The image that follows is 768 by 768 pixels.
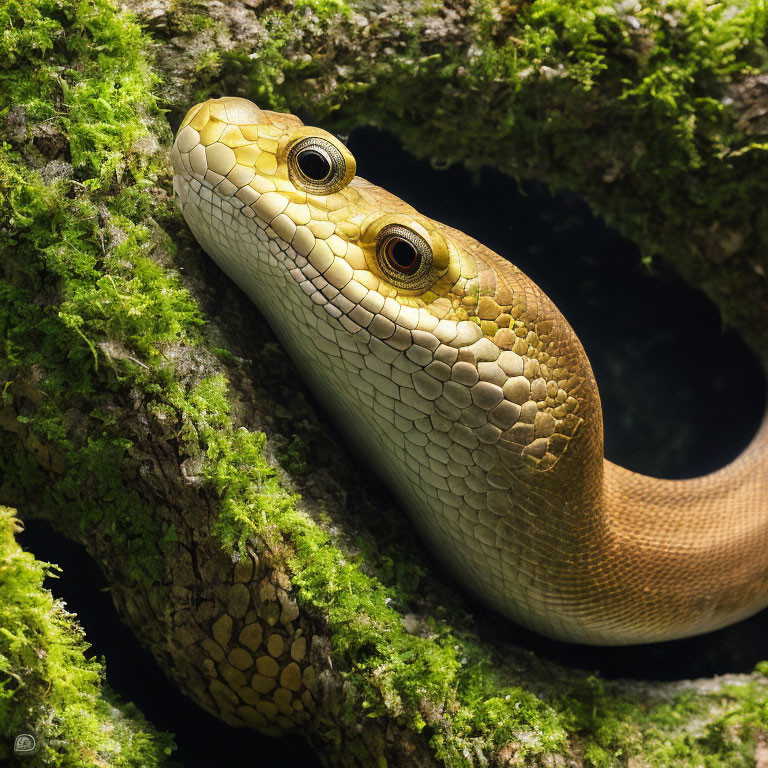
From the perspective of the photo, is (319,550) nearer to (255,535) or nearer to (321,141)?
(255,535)

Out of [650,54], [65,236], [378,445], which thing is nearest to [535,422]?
[378,445]

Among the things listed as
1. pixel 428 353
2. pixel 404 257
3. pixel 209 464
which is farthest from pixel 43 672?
pixel 404 257

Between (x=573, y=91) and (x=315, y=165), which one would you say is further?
(x=573, y=91)

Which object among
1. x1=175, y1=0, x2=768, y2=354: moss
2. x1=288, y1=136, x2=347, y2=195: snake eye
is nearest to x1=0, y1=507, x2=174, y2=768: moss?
x1=288, y1=136, x2=347, y2=195: snake eye

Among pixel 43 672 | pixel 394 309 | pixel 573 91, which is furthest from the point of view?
pixel 573 91

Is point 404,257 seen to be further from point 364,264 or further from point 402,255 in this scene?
A: point 364,264

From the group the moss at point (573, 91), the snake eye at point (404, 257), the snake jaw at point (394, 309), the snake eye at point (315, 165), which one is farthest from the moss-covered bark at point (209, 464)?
the snake eye at point (404, 257)

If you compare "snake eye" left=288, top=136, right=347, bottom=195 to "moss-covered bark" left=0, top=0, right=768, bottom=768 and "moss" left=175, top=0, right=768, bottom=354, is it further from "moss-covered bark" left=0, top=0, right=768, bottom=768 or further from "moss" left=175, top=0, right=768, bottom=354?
"moss" left=175, top=0, right=768, bottom=354
